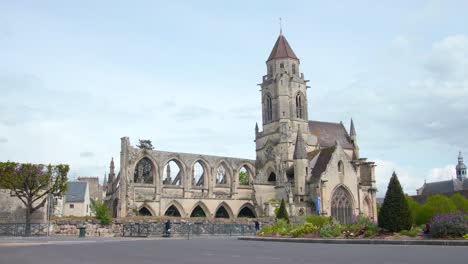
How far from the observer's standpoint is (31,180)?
35.5 meters

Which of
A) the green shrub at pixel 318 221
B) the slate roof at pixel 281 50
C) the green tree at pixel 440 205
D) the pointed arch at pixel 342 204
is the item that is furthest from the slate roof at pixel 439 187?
the green shrub at pixel 318 221

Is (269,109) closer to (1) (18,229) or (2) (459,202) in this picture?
(2) (459,202)

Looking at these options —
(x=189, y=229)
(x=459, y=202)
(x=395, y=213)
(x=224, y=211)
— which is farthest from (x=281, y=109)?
(x=395, y=213)

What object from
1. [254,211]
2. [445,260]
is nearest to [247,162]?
[254,211]

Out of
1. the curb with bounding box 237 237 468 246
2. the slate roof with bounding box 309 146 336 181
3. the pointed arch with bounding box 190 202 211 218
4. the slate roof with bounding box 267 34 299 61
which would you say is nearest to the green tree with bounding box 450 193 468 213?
the slate roof with bounding box 309 146 336 181

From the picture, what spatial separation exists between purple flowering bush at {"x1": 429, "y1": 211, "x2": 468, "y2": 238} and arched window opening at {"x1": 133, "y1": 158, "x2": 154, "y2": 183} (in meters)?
41.0

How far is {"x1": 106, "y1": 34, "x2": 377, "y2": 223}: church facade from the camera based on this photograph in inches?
2032

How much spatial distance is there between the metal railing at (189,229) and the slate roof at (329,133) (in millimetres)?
31574

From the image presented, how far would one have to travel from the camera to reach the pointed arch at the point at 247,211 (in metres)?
56.9

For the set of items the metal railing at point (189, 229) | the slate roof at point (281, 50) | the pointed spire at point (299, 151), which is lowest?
the metal railing at point (189, 229)

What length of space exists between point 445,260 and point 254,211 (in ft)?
155

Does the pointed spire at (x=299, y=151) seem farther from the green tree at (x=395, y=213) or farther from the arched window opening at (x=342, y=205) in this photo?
the green tree at (x=395, y=213)

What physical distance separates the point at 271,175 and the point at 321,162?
692cm

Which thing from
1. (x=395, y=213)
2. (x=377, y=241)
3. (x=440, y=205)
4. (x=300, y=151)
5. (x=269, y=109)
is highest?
(x=269, y=109)
